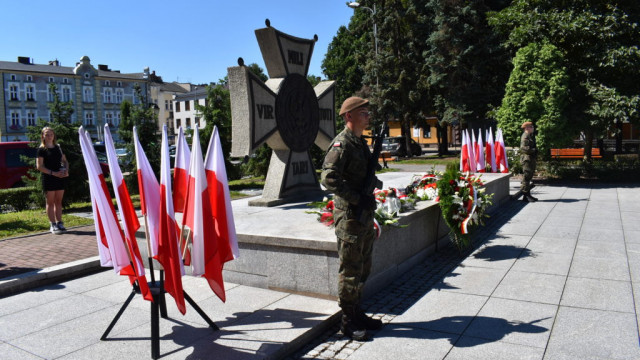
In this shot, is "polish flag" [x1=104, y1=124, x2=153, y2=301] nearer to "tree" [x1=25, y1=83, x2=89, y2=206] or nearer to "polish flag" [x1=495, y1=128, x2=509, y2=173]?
"tree" [x1=25, y1=83, x2=89, y2=206]

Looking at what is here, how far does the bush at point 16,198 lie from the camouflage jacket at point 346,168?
11.6m

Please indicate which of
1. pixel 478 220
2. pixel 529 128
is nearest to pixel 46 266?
pixel 478 220

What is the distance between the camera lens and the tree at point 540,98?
51.6 ft

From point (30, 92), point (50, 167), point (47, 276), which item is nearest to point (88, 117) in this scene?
point (30, 92)

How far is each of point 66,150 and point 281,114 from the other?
6252 mm

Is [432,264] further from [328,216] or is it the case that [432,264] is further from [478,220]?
[328,216]

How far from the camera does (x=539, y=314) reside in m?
5.00

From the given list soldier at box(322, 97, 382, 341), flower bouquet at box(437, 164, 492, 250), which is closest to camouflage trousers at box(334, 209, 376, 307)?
soldier at box(322, 97, 382, 341)

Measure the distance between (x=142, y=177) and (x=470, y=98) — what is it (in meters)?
27.1

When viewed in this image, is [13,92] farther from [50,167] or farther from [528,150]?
[528,150]

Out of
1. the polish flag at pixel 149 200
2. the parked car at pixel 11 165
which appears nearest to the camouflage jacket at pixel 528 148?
the polish flag at pixel 149 200

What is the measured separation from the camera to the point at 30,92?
63969mm

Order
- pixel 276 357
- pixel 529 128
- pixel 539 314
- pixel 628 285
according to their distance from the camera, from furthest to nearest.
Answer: pixel 529 128 < pixel 628 285 < pixel 539 314 < pixel 276 357

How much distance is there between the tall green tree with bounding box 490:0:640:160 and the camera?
51.4ft
